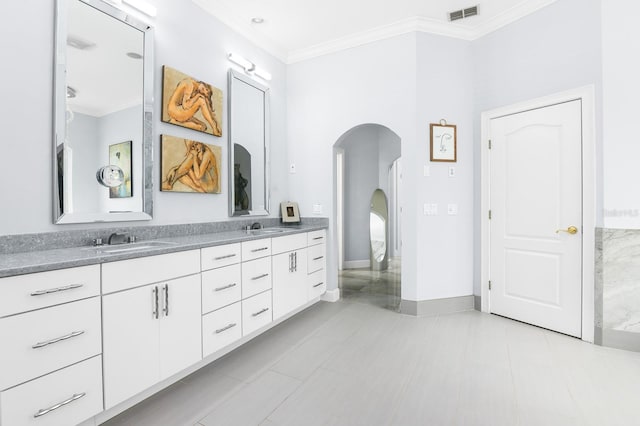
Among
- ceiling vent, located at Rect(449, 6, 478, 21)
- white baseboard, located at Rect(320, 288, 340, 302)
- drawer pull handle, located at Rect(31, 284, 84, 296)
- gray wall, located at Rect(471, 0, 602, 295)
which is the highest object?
ceiling vent, located at Rect(449, 6, 478, 21)

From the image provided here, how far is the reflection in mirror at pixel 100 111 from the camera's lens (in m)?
1.86

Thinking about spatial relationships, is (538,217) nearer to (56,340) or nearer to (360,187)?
(360,187)

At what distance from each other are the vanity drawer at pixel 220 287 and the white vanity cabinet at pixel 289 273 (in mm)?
494

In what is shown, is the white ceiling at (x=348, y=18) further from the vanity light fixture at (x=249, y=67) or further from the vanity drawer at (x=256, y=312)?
the vanity drawer at (x=256, y=312)

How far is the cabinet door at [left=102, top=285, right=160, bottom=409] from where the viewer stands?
60.6 inches

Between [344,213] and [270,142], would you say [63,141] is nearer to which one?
[270,142]

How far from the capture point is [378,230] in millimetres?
5859

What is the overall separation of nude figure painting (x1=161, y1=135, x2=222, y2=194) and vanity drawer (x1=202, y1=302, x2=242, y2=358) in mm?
1083

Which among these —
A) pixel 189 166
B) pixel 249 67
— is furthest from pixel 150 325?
pixel 249 67

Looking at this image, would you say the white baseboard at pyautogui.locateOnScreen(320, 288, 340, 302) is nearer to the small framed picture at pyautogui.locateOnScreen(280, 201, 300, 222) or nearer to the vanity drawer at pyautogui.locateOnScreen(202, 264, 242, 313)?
the small framed picture at pyautogui.locateOnScreen(280, 201, 300, 222)

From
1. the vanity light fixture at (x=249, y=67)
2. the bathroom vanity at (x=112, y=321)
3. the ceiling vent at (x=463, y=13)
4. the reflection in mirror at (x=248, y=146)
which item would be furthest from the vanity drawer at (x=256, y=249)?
the ceiling vent at (x=463, y=13)

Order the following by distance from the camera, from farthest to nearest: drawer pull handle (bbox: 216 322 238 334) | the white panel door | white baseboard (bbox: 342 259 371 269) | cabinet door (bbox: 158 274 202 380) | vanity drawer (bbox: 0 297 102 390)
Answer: white baseboard (bbox: 342 259 371 269) < the white panel door < drawer pull handle (bbox: 216 322 238 334) < cabinet door (bbox: 158 274 202 380) < vanity drawer (bbox: 0 297 102 390)

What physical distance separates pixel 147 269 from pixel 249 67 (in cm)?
246

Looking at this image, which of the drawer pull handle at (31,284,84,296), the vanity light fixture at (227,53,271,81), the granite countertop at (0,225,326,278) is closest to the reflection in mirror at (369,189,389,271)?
the vanity light fixture at (227,53,271,81)
